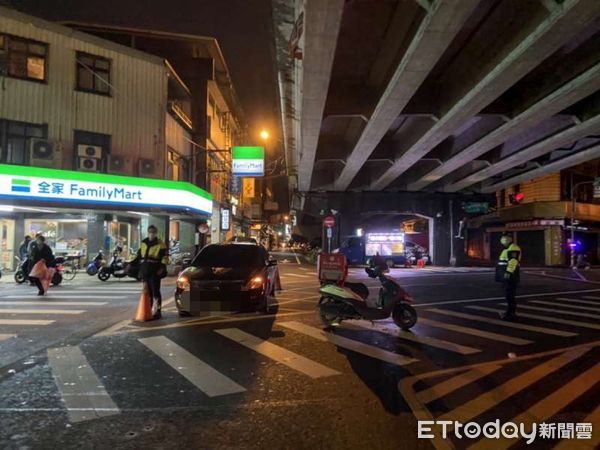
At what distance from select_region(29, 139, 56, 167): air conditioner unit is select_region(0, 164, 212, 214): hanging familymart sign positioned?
2788 millimetres

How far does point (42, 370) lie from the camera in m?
6.17

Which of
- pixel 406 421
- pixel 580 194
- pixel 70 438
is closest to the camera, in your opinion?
pixel 70 438

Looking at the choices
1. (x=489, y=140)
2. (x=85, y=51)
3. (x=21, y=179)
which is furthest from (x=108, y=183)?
(x=489, y=140)

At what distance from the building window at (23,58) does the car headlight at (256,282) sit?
16.6m

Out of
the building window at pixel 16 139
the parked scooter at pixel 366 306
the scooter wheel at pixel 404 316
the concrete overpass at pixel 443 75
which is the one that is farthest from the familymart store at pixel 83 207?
the scooter wheel at pixel 404 316

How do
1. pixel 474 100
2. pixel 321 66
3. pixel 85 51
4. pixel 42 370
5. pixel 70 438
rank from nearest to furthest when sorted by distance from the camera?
1. pixel 70 438
2. pixel 42 370
3. pixel 321 66
4. pixel 474 100
5. pixel 85 51

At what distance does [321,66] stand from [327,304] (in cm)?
527

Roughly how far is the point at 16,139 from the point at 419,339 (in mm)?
18864

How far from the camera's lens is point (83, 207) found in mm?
19391

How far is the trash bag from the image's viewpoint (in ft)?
43.8

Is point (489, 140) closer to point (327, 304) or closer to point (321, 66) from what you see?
point (321, 66)

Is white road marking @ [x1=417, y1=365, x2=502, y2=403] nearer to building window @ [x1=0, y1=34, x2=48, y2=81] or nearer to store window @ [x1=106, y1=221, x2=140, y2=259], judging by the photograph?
store window @ [x1=106, y1=221, x2=140, y2=259]

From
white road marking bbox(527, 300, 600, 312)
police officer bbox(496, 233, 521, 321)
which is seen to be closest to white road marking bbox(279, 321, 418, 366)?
police officer bbox(496, 233, 521, 321)

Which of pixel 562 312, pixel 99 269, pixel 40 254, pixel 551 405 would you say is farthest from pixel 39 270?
pixel 562 312
